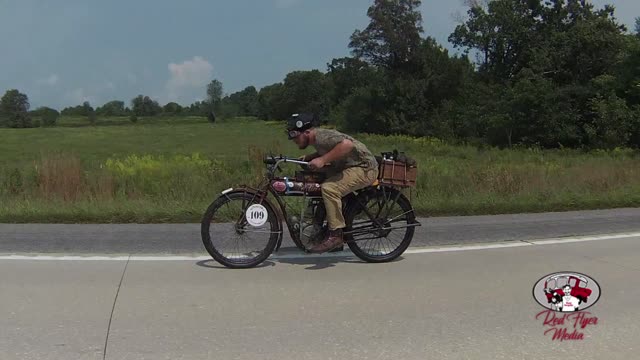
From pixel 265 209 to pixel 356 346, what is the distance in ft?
8.77

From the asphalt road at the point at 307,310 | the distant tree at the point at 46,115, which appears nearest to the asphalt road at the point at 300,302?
the asphalt road at the point at 307,310

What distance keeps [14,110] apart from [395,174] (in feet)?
535

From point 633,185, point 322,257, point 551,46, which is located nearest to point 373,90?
point 551,46

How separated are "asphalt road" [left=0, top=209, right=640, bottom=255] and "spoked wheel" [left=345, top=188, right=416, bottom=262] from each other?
79cm

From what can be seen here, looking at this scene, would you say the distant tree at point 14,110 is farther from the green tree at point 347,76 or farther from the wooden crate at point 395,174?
the wooden crate at point 395,174

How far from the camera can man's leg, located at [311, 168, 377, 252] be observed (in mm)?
6520

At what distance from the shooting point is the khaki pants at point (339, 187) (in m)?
6.52

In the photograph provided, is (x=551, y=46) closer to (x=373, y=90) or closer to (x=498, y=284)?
(x=373, y=90)

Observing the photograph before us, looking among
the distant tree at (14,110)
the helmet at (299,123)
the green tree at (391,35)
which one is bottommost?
the helmet at (299,123)

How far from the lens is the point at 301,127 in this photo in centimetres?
654

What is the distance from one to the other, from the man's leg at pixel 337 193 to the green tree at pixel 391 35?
73.9 meters

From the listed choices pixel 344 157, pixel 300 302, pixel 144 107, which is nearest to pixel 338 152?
pixel 344 157

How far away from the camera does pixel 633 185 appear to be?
14.1 meters

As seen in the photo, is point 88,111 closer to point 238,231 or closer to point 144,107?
point 144,107
